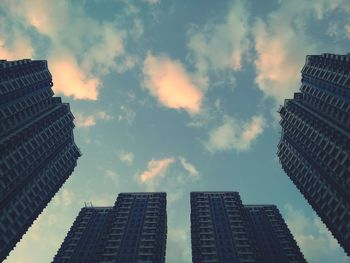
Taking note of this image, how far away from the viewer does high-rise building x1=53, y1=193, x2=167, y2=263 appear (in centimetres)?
11119

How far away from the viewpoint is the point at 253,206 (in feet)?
496

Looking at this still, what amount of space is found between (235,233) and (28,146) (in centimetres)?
7355

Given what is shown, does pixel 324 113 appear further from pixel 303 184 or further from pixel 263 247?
pixel 263 247

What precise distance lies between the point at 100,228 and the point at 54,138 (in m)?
39.4

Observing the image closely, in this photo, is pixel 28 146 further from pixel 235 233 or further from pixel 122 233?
pixel 235 233

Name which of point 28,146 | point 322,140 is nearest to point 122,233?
point 28,146

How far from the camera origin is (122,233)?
12000 cm

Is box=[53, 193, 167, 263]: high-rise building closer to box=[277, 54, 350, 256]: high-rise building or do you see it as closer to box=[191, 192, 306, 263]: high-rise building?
box=[191, 192, 306, 263]: high-rise building

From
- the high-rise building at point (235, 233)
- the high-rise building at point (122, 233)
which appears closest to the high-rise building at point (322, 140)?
the high-rise building at point (235, 233)

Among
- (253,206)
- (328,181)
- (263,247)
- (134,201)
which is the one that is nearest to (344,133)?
(328,181)

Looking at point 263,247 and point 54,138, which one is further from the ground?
point 54,138

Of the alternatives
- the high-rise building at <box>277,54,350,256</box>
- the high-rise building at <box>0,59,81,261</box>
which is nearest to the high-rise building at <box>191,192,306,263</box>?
the high-rise building at <box>277,54,350,256</box>

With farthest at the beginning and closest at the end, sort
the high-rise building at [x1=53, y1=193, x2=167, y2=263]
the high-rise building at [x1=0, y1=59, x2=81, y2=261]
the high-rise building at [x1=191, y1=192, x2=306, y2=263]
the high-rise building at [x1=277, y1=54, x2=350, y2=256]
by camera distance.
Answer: the high-rise building at [x1=53, y1=193, x2=167, y2=263] → the high-rise building at [x1=191, y1=192, x2=306, y2=263] → the high-rise building at [x1=0, y1=59, x2=81, y2=261] → the high-rise building at [x1=277, y1=54, x2=350, y2=256]

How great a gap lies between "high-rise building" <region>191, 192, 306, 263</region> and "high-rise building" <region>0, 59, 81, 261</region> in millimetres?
52843
